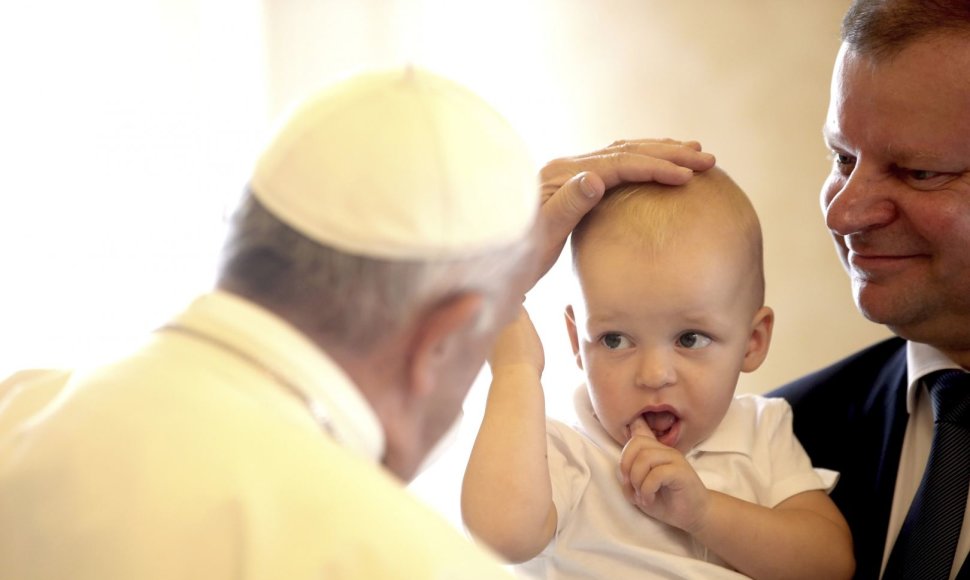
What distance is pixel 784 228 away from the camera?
353 cm

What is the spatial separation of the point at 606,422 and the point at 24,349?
6.15 feet

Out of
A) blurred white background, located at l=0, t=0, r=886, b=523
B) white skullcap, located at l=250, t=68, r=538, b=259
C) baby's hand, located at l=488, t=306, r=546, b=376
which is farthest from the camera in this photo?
blurred white background, located at l=0, t=0, r=886, b=523

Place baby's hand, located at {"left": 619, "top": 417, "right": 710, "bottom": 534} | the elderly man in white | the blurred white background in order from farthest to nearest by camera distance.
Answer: the blurred white background → baby's hand, located at {"left": 619, "top": 417, "right": 710, "bottom": 534} → the elderly man in white

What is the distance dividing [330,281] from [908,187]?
1207mm

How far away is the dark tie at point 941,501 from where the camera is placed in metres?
1.76

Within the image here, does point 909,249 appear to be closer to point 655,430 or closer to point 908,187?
point 908,187

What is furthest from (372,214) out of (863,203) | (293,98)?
(293,98)

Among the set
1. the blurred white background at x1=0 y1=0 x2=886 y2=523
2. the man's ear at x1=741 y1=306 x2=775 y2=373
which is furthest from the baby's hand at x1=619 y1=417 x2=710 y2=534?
the blurred white background at x1=0 y1=0 x2=886 y2=523

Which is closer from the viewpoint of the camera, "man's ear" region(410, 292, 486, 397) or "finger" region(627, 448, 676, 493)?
"man's ear" region(410, 292, 486, 397)

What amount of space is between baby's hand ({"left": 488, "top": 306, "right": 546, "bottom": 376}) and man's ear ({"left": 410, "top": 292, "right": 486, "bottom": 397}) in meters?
0.62

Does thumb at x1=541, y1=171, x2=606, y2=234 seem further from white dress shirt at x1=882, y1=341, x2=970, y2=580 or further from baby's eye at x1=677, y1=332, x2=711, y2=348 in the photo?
white dress shirt at x1=882, y1=341, x2=970, y2=580

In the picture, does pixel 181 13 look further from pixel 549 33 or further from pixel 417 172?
pixel 417 172

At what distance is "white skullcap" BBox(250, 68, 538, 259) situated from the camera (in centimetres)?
104

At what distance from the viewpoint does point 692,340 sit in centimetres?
178
